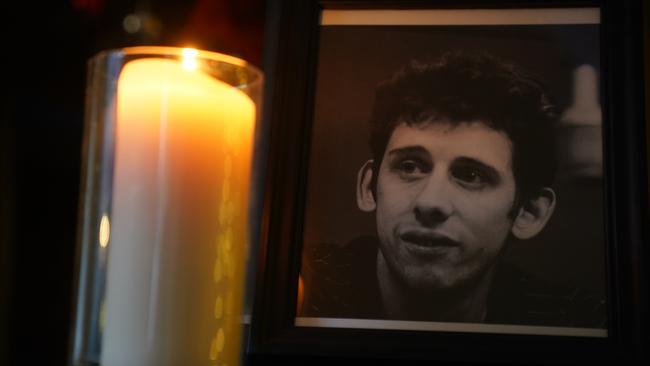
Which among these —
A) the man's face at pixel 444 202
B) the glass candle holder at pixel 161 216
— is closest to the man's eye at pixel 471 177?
the man's face at pixel 444 202

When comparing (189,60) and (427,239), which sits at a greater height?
(189,60)

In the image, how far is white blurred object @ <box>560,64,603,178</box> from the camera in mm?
569

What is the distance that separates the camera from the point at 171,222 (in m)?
0.46

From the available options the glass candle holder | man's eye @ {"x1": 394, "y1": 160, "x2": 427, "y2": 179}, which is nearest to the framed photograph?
man's eye @ {"x1": 394, "y1": 160, "x2": 427, "y2": 179}

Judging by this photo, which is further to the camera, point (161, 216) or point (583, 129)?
point (583, 129)

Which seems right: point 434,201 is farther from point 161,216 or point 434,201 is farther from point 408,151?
point 161,216

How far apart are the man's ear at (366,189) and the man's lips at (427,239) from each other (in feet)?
0.12

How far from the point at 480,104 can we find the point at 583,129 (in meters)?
0.08

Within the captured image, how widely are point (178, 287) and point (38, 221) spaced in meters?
0.45

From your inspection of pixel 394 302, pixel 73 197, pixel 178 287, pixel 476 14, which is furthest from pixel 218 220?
pixel 73 197

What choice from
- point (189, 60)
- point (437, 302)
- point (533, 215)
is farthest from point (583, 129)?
point (189, 60)

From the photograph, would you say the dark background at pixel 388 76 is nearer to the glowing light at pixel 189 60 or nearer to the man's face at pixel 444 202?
the man's face at pixel 444 202

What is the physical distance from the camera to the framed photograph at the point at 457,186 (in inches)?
21.5

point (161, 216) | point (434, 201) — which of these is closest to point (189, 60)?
point (161, 216)
